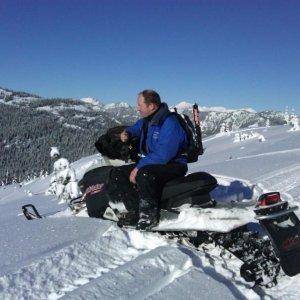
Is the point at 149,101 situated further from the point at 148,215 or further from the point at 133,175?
the point at 148,215

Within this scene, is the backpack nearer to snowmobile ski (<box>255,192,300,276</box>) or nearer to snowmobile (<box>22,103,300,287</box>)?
snowmobile (<box>22,103,300,287</box>)

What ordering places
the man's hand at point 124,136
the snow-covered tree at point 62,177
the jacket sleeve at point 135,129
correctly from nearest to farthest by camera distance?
1. the man's hand at point 124,136
2. the jacket sleeve at point 135,129
3. the snow-covered tree at point 62,177

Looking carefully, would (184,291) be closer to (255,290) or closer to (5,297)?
(255,290)

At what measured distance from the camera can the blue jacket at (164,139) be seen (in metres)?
5.34

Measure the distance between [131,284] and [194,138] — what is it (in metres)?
2.20

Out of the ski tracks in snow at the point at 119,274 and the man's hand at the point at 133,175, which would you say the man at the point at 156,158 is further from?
the ski tracks in snow at the point at 119,274

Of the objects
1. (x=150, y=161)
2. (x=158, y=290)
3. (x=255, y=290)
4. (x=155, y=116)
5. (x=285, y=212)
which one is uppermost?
(x=155, y=116)

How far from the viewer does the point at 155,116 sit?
5.51m

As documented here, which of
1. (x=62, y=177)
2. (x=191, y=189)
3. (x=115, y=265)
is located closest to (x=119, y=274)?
(x=115, y=265)

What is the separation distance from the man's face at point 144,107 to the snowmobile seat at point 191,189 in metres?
0.95

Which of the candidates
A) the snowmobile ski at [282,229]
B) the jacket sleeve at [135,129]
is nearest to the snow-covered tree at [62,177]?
the jacket sleeve at [135,129]

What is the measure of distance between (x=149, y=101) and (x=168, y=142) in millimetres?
664

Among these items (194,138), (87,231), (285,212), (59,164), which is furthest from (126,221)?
(59,164)

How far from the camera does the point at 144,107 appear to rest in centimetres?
569
